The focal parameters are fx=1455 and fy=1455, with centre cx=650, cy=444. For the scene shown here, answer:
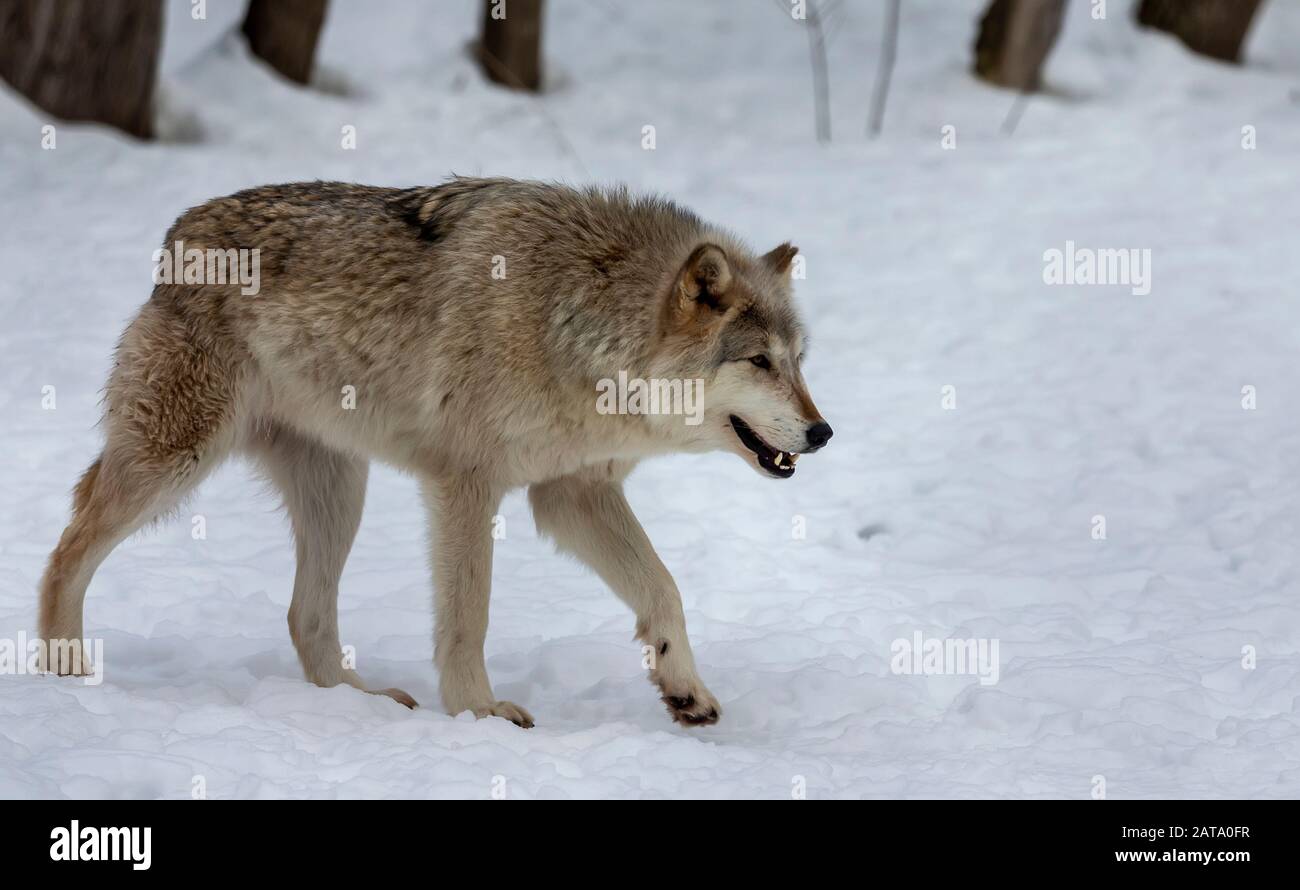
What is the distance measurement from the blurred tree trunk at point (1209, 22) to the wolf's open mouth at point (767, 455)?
9.47 metres

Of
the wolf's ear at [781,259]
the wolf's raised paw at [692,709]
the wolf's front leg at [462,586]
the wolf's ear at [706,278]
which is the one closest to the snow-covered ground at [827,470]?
the wolf's raised paw at [692,709]

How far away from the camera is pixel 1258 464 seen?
7.75m

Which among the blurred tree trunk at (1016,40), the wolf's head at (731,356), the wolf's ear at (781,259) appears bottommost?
the wolf's head at (731,356)

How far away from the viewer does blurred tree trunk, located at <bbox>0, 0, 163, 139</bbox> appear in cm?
1073

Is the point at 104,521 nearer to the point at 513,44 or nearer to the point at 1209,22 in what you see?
the point at 513,44

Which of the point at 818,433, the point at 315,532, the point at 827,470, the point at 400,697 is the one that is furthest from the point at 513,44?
the point at 818,433

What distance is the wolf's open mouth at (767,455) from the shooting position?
509cm

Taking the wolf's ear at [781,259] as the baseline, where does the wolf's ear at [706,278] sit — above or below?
below

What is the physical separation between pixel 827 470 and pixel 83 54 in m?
6.68

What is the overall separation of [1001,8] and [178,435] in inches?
378

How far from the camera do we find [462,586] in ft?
17.5

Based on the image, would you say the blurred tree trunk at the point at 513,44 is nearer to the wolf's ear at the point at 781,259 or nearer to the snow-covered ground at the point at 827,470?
the snow-covered ground at the point at 827,470

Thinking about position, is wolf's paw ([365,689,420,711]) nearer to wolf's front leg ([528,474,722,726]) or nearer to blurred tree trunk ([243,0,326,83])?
wolf's front leg ([528,474,722,726])
